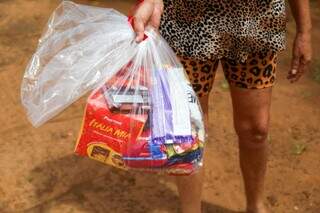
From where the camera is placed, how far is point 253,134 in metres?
1.93

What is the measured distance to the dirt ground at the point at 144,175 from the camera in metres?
2.34

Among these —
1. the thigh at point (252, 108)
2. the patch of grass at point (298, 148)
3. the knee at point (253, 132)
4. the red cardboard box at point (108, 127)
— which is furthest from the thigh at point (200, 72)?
the patch of grass at point (298, 148)

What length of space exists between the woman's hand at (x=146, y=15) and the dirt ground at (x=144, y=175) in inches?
38.7

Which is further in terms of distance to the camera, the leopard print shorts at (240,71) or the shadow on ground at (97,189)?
the shadow on ground at (97,189)

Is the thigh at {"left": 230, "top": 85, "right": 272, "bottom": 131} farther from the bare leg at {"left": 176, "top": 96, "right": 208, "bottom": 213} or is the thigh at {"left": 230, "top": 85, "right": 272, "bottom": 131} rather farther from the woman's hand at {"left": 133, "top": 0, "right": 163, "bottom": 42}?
the woman's hand at {"left": 133, "top": 0, "right": 163, "bottom": 42}

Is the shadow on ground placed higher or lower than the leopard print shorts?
lower

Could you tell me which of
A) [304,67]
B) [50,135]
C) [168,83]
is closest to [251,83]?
[304,67]

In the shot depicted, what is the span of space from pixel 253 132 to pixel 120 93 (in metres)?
0.60

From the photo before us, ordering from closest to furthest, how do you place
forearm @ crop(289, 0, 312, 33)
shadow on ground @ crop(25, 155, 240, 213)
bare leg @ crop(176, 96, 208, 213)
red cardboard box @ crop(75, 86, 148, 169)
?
red cardboard box @ crop(75, 86, 148, 169)
forearm @ crop(289, 0, 312, 33)
bare leg @ crop(176, 96, 208, 213)
shadow on ground @ crop(25, 155, 240, 213)

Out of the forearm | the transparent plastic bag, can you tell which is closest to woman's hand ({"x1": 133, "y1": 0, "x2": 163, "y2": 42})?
the transparent plastic bag

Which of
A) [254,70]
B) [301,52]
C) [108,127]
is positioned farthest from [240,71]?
[108,127]

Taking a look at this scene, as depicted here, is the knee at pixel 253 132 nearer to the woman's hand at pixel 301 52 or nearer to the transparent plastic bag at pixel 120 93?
the woman's hand at pixel 301 52

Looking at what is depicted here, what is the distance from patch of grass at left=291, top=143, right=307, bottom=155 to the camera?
8.63ft

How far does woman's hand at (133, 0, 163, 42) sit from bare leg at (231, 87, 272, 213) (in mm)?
419
